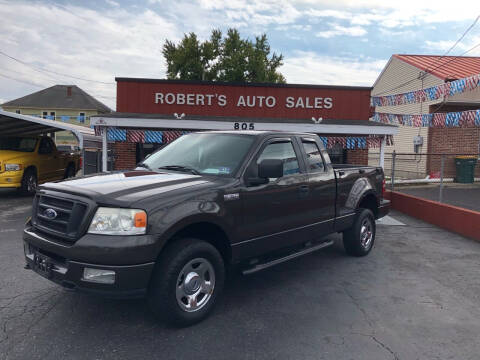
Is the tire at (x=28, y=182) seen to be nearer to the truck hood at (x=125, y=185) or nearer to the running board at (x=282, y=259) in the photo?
the truck hood at (x=125, y=185)

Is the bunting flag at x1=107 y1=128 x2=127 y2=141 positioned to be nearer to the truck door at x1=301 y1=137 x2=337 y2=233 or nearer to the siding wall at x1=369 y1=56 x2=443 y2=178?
the truck door at x1=301 y1=137 x2=337 y2=233

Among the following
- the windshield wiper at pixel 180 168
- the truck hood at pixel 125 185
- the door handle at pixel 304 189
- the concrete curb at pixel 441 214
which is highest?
the windshield wiper at pixel 180 168

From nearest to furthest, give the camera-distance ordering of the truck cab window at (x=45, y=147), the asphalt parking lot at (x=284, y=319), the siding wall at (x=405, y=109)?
1. the asphalt parking lot at (x=284, y=319)
2. the truck cab window at (x=45, y=147)
3. the siding wall at (x=405, y=109)

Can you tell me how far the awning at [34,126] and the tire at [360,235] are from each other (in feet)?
31.7

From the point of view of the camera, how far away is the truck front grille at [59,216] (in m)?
3.37

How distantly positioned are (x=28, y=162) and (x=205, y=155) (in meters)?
9.23

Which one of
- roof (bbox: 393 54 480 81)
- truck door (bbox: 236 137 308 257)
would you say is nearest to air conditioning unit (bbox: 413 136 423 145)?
roof (bbox: 393 54 480 81)

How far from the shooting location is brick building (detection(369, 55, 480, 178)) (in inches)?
673

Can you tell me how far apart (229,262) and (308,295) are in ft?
3.66

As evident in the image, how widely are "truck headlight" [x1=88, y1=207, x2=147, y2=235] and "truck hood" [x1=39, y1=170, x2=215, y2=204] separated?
96mm

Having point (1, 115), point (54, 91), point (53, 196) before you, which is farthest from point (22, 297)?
point (54, 91)

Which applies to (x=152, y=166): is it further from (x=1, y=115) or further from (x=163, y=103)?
(x=1, y=115)

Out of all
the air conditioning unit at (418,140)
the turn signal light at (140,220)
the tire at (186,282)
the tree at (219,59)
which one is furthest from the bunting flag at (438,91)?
the tree at (219,59)

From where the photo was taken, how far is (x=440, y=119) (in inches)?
596
